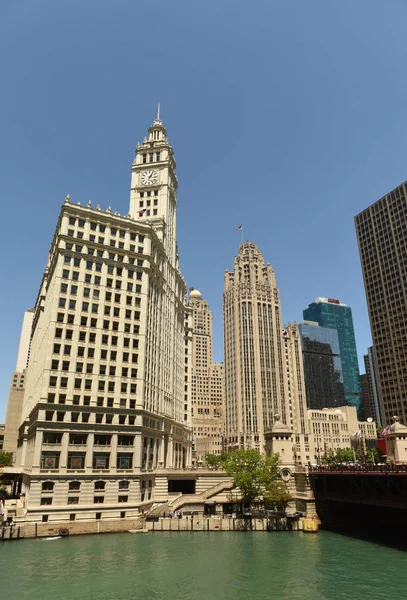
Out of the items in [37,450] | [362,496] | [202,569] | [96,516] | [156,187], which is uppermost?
[156,187]

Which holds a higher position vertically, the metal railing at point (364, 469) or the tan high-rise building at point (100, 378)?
the tan high-rise building at point (100, 378)

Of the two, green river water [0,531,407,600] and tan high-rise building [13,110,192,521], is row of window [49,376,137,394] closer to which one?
tan high-rise building [13,110,192,521]

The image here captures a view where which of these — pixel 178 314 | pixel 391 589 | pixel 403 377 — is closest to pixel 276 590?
pixel 391 589

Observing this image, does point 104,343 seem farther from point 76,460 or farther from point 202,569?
point 202,569

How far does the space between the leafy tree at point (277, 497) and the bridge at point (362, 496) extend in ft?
18.2

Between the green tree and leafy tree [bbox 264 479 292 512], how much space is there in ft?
3.88

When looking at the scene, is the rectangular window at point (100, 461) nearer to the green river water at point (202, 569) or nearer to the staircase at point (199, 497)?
the green river water at point (202, 569)

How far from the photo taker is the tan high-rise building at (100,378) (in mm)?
73688

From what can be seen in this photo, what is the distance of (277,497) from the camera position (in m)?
75.9

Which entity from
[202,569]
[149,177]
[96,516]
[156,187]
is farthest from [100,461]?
[149,177]

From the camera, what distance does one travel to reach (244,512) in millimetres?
76438

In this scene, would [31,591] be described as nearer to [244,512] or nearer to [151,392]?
[244,512]

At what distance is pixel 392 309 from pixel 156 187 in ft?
412

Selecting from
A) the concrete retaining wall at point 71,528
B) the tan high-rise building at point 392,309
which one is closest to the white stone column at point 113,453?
the concrete retaining wall at point 71,528
